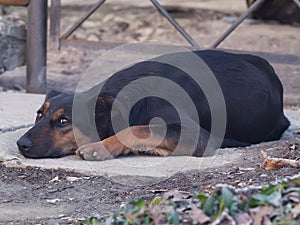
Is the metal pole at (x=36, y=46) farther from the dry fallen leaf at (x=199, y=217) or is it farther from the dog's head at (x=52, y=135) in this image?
the dry fallen leaf at (x=199, y=217)

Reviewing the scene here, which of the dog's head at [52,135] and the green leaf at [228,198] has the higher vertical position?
the green leaf at [228,198]

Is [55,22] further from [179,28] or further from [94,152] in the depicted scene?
[94,152]

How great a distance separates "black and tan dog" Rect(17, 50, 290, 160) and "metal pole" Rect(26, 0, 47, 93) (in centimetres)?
212

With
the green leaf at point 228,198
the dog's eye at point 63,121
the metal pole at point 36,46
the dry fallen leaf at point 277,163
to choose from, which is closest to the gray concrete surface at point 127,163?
the dog's eye at point 63,121

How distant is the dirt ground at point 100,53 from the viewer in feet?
14.9

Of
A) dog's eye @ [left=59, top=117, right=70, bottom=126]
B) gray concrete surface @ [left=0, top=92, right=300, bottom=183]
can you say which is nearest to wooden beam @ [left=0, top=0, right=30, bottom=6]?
gray concrete surface @ [left=0, top=92, right=300, bottom=183]

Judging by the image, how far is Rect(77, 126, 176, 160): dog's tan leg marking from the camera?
5270mm

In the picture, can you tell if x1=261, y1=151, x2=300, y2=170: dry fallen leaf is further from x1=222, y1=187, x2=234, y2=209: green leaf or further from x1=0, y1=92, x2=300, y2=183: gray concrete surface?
x1=222, y1=187, x2=234, y2=209: green leaf

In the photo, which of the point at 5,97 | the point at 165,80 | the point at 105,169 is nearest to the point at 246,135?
the point at 165,80

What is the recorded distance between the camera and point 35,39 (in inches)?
307

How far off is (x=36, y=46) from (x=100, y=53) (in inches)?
119

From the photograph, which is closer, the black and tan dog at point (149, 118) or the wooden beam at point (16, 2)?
the black and tan dog at point (149, 118)

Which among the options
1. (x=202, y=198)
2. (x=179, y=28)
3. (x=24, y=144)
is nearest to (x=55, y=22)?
(x=179, y=28)

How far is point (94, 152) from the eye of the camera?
5262 millimetres
